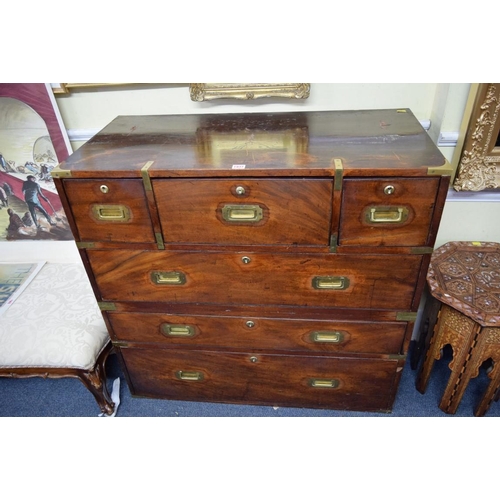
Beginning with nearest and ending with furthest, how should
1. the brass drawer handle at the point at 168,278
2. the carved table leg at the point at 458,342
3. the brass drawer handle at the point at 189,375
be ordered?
the brass drawer handle at the point at 168,278, the carved table leg at the point at 458,342, the brass drawer handle at the point at 189,375

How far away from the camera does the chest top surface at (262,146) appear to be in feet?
3.84

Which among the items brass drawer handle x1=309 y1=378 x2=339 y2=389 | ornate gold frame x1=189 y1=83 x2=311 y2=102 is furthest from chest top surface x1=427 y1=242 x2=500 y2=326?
ornate gold frame x1=189 y1=83 x2=311 y2=102

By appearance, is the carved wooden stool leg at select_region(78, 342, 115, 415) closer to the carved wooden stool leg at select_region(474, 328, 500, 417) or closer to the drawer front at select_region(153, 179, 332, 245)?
the drawer front at select_region(153, 179, 332, 245)

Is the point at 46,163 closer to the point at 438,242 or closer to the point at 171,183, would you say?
the point at 171,183

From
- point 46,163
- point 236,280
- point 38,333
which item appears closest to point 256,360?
point 236,280

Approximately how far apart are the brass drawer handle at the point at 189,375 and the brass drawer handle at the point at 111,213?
0.80 m

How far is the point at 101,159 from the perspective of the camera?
1290mm

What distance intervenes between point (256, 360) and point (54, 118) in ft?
4.58

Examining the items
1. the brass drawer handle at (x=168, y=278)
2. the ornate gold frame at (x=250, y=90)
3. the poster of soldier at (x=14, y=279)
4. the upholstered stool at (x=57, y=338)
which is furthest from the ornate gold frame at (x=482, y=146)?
the poster of soldier at (x=14, y=279)

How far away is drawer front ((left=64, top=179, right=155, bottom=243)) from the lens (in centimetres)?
125

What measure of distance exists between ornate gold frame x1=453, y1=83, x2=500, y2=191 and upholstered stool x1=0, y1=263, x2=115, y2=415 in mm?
1732

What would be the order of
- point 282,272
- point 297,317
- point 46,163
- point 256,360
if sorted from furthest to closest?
point 46,163 → point 256,360 → point 297,317 → point 282,272

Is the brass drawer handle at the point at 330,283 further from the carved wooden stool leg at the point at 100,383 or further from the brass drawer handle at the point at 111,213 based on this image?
the carved wooden stool leg at the point at 100,383

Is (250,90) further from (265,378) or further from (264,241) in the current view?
(265,378)
